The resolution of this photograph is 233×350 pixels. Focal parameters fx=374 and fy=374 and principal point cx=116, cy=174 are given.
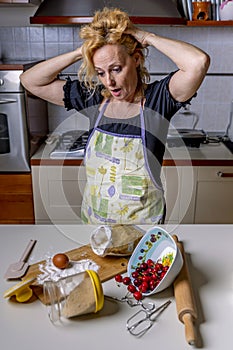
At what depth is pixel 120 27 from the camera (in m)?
1.02

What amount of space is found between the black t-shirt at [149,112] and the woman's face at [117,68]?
0.30 feet

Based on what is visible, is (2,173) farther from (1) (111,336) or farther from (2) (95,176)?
(1) (111,336)

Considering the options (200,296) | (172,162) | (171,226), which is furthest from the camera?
(172,162)

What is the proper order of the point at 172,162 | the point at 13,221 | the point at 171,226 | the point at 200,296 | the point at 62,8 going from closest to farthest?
the point at 200,296, the point at 171,226, the point at 62,8, the point at 172,162, the point at 13,221

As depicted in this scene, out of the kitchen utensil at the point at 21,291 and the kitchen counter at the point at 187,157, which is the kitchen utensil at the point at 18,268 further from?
the kitchen counter at the point at 187,157

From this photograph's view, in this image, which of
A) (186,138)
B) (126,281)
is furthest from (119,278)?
(186,138)

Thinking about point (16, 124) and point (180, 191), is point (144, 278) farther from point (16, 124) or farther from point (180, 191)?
point (16, 124)

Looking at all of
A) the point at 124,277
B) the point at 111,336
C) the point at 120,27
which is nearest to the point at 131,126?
the point at 120,27

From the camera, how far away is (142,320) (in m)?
0.77

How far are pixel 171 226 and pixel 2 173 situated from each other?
120 cm

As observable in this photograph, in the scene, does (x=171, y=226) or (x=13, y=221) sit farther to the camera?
(x=13, y=221)

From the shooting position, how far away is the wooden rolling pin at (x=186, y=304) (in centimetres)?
71

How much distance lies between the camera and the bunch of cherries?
0.84 meters

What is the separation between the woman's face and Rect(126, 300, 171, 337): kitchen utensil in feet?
2.03
